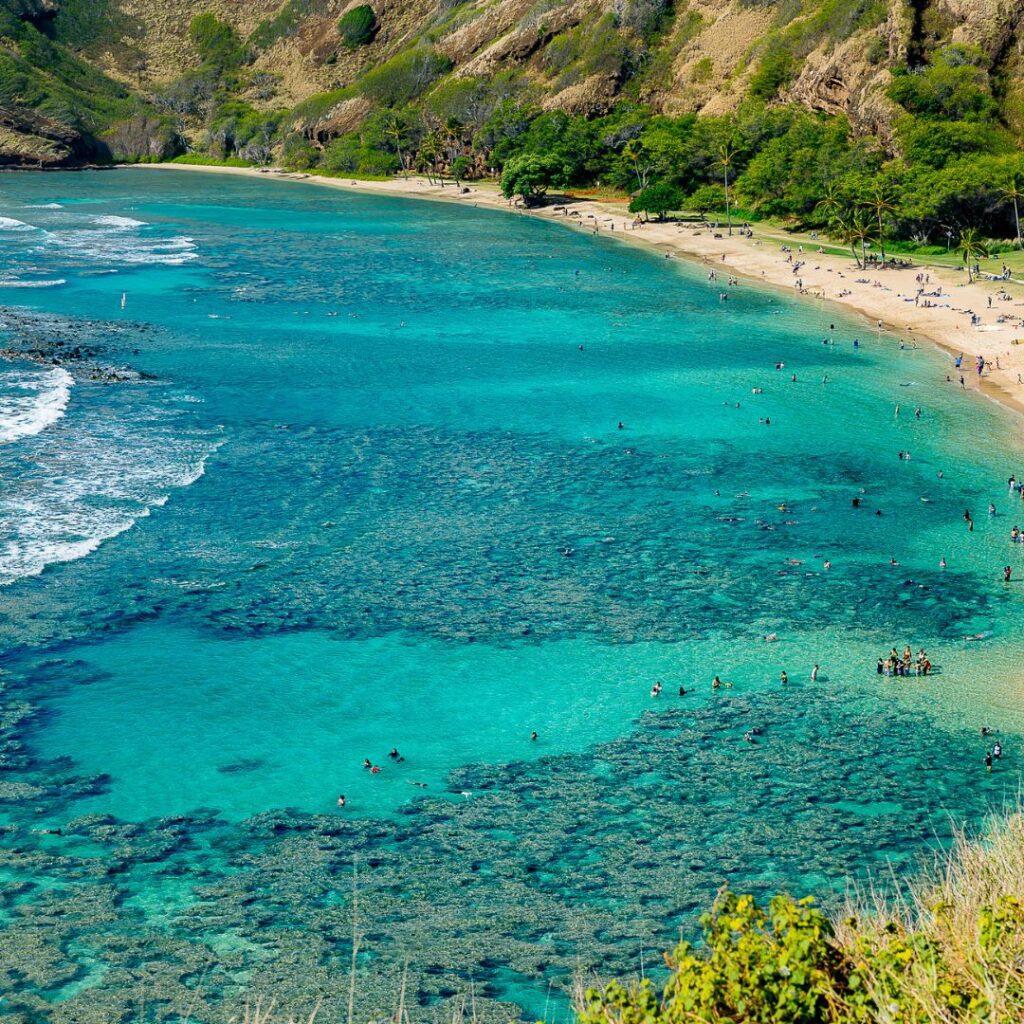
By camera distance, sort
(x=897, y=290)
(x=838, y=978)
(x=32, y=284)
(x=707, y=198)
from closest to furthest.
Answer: (x=838, y=978), (x=897, y=290), (x=32, y=284), (x=707, y=198)

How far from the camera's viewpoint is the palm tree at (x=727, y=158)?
15912 cm

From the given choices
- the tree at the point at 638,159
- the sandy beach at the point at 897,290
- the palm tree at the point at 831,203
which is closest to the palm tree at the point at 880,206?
the palm tree at the point at 831,203

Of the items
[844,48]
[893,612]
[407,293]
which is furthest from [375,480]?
[844,48]

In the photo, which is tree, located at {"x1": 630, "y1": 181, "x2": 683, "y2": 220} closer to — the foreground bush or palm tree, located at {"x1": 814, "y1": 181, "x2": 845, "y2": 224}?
palm tree, located at {"x1": 814, "y1": 181, "x2": 845, "y2": 224}

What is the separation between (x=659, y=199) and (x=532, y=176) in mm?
26215

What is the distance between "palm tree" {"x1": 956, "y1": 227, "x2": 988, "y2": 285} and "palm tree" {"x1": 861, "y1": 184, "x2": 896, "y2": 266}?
7949 millimetres

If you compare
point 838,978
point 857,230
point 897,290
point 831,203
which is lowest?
point 838,978

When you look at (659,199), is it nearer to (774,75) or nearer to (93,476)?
(774,75)

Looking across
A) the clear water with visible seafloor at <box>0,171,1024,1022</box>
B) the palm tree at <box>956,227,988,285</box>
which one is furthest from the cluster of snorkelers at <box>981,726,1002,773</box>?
the palm tree at <box>956,227,988,285</box>

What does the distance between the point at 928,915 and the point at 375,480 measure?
52921 mm

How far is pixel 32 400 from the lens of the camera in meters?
88.0

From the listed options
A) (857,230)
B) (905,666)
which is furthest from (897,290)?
(905,666)

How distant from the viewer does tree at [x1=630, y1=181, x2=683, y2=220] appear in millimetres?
167250

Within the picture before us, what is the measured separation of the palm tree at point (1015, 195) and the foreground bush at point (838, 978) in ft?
379
